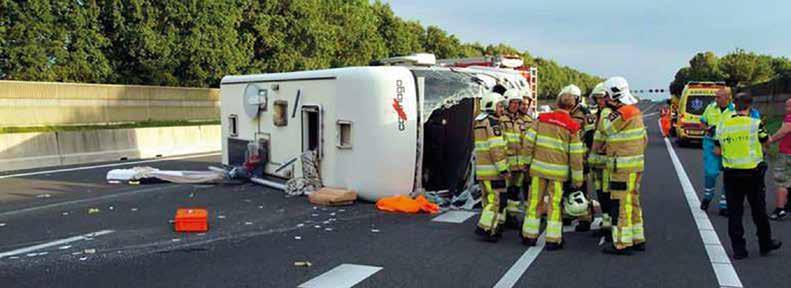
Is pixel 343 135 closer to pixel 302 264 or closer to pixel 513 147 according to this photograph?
pixel 513 147

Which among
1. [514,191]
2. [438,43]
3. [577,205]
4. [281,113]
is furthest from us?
[438,43]

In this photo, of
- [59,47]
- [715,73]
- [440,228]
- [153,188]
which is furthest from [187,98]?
[715,73]

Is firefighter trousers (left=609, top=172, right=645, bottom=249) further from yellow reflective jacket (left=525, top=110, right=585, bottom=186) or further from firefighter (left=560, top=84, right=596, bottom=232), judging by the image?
firefighter (left=560, top=84, right=596, bottom=232)

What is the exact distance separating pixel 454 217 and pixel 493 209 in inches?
57.3

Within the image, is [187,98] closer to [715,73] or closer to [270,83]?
[270,83]

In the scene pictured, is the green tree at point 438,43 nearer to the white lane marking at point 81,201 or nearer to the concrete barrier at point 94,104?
the concrete barrier at point 94,104

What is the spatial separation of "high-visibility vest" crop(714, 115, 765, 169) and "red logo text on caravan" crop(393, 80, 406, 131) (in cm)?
400

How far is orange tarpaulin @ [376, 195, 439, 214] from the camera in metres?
8.62

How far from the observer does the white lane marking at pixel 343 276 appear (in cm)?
528

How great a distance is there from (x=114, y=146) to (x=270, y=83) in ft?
22.9

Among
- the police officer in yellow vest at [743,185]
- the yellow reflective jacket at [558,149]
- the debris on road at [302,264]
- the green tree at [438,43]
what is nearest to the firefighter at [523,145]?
the yellow reflective jacket at [558,149]

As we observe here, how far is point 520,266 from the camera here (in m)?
5.90

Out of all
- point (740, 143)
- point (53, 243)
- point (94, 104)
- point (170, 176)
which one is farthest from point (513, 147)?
point (94, 104)

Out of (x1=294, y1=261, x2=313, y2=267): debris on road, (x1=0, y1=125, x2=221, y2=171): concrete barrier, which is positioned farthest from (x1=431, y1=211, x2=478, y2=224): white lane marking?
(x1=0, y1=125, x2=221, y2=171): concrete barrier
